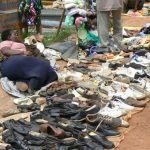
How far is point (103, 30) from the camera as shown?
9.33 metres

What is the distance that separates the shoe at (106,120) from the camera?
214 inches

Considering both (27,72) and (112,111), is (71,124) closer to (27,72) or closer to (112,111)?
(112,111)

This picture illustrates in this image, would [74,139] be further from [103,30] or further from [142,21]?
[142,21]

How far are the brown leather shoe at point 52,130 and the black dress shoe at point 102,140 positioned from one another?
1.09 ft

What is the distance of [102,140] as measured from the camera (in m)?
5.04

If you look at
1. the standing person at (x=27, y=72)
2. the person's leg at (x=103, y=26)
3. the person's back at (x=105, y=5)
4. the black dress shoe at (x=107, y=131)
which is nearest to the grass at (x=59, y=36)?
the person's leg at (x=103, y=26)

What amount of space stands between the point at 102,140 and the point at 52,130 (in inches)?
21.6

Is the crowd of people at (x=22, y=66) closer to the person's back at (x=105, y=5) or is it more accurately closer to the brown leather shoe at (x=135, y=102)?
the brown leather shoe at (x=135, y=102)

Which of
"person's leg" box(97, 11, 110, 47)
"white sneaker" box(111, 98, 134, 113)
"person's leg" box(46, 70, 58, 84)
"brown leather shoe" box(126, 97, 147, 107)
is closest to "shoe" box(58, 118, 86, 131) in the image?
"white sneaker" box(111, 98, 134, 113)

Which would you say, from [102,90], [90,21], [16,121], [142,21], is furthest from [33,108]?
[142,21]

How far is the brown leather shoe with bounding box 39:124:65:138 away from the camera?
16.6 ft

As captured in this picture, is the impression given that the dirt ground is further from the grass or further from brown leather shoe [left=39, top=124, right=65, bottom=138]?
the grass

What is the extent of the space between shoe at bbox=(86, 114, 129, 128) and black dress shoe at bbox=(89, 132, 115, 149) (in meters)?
0.30

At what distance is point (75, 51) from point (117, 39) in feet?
3.42
